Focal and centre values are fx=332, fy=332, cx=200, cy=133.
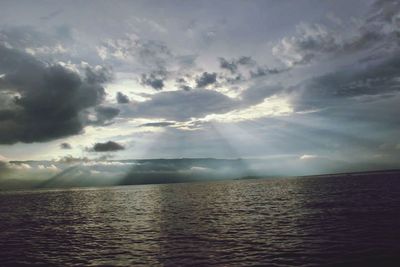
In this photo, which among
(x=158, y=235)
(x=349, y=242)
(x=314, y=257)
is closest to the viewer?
(x=314, y=257)

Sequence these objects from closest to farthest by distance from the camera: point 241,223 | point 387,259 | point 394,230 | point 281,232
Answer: point 387,259
point 394,230
point 281,232
point 241,223

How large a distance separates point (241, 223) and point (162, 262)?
80.2ft

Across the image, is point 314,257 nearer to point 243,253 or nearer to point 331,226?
point 243,253

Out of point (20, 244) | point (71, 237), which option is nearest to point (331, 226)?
point (71, 237)

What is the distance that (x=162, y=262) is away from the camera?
1228 inches

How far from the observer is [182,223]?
56531 mm

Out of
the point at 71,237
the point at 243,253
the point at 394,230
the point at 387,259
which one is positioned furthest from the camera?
the point at 71,237

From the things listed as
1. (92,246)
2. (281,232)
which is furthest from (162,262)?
(281,232)

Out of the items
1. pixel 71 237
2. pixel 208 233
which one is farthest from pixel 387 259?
pixel 71 237

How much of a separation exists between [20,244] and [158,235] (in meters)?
18.8

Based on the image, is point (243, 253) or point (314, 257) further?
point (243, 253)

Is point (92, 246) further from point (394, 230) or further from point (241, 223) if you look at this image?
point (394, 230)

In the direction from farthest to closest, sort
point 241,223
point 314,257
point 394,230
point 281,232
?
point 241,223, point 281,232, point 394,230, point 314,257

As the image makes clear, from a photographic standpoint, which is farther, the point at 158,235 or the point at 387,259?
the point at 158,235
